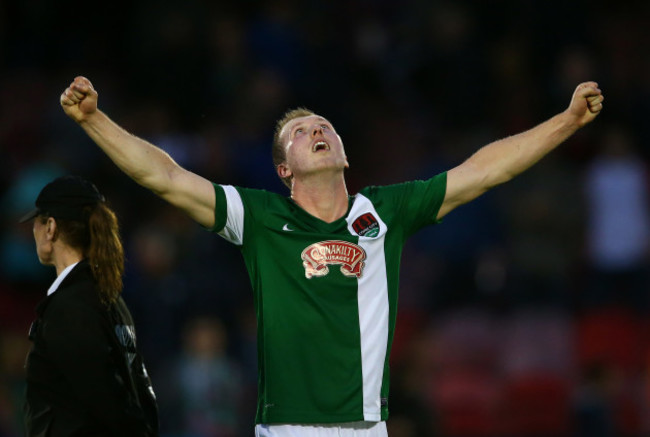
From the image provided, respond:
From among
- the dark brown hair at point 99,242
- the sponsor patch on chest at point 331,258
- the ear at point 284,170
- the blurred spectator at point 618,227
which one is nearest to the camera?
the dark brown hair at point 99,242

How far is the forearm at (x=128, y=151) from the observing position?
455cm

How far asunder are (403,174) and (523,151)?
4.88 meters

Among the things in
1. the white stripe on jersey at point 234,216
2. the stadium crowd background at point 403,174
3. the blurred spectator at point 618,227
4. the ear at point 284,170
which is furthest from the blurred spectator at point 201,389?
the white stripe on jersey at point 234,216

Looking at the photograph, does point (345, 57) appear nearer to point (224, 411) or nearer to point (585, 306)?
point (585, 306)

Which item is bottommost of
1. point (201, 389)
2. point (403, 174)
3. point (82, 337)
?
point (201, 389)

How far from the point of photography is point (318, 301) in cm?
475

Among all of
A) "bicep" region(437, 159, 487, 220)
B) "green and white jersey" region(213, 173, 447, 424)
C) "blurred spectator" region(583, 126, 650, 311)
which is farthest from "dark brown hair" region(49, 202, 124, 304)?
"blurred spectator" region(583, 126, 650, 311)

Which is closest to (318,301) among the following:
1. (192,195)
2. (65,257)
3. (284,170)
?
(192,195)

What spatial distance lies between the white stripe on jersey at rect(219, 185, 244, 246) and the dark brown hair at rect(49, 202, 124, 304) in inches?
18.2

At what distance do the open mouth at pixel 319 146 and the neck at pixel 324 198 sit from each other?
0.13m

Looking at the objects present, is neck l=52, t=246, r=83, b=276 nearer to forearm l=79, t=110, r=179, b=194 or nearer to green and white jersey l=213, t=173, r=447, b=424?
forearm l=79, t=110, r=179, b=194

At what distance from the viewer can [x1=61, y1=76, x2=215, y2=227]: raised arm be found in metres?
4.50

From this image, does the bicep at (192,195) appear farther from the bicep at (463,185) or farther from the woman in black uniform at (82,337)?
the bicep at (463,185)

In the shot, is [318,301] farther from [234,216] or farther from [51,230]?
[51,230]
